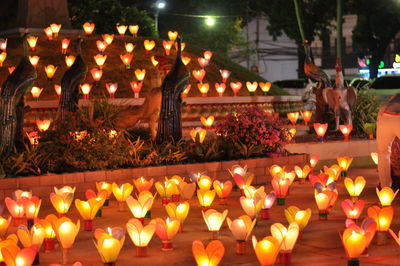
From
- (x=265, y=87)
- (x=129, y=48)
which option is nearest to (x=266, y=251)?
(x=265, y=87)

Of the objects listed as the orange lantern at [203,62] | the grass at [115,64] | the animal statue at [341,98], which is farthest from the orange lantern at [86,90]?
the animal statue at [341,98]

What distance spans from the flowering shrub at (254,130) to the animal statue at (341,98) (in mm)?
3206

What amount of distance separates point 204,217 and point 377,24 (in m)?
33.5

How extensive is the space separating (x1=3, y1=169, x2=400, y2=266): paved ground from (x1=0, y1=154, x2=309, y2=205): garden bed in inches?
16.7

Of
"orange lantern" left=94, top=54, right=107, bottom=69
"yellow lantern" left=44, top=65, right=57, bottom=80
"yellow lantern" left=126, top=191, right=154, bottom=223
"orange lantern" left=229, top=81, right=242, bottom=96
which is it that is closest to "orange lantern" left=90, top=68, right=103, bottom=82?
"orange lantern" left=94, top=54, right=107, bottom=69

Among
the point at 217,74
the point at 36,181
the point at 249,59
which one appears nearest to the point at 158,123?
the point at 36,181

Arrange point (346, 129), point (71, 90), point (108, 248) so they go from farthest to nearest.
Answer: point (346, 129), point (71, 90), point (108, 248)

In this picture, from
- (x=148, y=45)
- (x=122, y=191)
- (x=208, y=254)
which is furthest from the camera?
(x=148, y=45)

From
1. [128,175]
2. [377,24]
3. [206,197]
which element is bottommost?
[206,197]

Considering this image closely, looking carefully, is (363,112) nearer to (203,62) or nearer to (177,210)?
(203,62)

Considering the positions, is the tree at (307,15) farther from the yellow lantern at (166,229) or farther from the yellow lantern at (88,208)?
the yellow lantern at (166,229)

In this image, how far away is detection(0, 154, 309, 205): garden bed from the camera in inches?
439

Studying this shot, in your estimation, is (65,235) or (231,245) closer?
(65,235)

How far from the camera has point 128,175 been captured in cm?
1194
